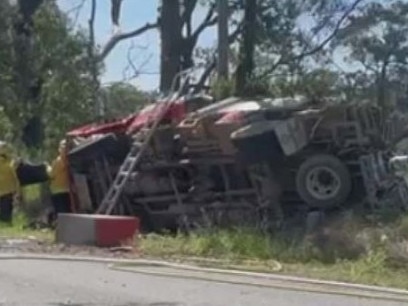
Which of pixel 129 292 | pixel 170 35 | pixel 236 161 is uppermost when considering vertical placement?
pixel 170 35

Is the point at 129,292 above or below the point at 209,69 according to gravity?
below

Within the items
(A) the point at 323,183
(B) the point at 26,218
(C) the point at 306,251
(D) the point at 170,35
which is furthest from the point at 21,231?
(D) the point at 170,35

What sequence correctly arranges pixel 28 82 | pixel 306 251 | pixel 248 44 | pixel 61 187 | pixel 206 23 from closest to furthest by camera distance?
1. pixel 306 251
2. pixel 61 187
3. pixel 248 44
4. pixel 28 82
5. pixel 206 23

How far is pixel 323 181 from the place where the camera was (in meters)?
20.9

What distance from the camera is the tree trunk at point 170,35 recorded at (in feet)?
137

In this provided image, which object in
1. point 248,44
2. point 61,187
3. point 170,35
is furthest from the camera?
point 170,35

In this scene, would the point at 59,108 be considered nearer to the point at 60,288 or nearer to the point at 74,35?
the point at 74,35

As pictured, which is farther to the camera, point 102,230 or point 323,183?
point 323,183

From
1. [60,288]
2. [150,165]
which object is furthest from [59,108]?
[60,288]

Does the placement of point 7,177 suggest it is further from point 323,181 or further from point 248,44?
point 248,44

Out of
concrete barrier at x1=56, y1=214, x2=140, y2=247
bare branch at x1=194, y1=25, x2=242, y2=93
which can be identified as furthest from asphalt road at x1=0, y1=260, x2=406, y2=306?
bare branch at x1=194, y1=25, x2=242, y2=93

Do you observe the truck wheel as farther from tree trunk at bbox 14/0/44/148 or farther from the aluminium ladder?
tree trunk at bbox 14/0/44/148

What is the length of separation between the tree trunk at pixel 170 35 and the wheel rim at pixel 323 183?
67.3 ft

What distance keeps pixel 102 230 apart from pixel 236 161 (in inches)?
114
